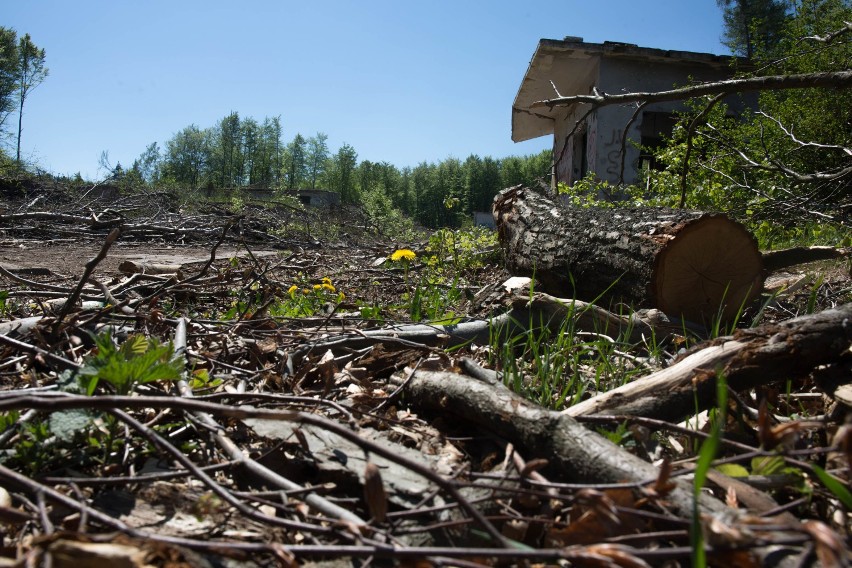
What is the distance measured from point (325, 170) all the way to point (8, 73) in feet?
66.7

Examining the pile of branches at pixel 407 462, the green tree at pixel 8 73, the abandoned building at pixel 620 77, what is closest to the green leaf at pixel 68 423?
the pile of branches at pixel 407 462

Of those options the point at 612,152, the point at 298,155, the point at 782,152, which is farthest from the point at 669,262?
the point at 298,155

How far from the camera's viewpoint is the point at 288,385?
1.91 m

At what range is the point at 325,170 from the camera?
42.8m

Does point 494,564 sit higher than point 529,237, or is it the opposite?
point 529,237

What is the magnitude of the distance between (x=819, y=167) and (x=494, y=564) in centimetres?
1056

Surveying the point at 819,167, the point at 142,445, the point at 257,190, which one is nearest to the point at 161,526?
the point at 142,445

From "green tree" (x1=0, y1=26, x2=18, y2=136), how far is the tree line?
7880mm

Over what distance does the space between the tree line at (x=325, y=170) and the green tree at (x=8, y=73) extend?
7.88 m

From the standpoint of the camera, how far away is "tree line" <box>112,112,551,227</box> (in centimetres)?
3722

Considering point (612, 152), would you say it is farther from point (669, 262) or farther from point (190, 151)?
point (190, 151)

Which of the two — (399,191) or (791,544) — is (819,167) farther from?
(399,191)

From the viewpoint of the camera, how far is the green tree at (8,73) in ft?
106

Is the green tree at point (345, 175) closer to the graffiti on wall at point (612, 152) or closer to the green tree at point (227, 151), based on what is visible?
the green tree at point (227, 151)
